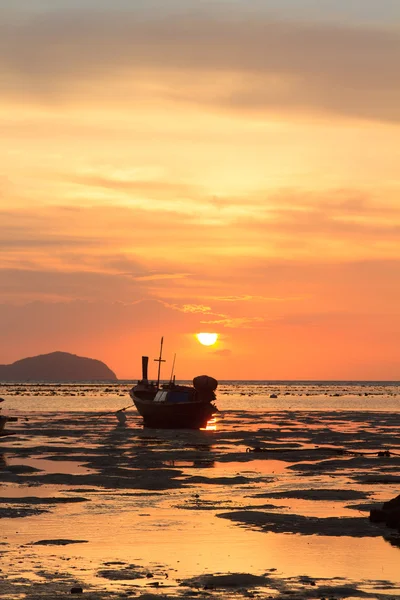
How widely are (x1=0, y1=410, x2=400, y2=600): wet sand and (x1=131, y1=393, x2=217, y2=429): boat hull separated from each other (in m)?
20.2

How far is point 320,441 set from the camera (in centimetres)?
5519

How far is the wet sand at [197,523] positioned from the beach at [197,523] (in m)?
0.04

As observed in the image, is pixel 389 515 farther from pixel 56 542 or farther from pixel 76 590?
pixel 76 590

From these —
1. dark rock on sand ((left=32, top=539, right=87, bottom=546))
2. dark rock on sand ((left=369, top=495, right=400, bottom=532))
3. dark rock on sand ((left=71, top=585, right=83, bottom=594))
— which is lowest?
dark rock on sand ((left=71, top=585, right=83, bottom=594))

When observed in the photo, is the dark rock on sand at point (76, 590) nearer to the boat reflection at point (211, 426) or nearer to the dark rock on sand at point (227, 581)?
the dark rock on sand at point (227, 581)

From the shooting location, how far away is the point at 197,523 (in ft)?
78.3

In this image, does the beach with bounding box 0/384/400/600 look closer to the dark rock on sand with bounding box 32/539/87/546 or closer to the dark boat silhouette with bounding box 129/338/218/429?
the dark rock on sand with bounding box 32/539/87/546

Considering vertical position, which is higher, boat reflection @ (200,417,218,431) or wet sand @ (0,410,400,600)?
boat reflection @ (200,417,218,431)

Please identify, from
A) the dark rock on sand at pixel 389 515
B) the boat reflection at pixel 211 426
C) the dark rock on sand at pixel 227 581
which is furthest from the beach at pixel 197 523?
the boat reflection at pixel 211 426

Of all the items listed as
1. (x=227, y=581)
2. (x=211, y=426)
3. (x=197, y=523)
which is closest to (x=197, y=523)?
(x=197, y=523)

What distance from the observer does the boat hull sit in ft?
226

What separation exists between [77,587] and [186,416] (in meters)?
52.4

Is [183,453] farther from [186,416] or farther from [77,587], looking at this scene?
[77,587]

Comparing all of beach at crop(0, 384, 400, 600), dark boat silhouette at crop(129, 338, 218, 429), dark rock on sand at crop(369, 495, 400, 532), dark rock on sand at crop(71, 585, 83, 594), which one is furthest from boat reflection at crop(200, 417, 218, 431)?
dark rock on sand at crop(71, 585, 83, 594)
